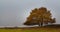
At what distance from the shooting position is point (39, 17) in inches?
154

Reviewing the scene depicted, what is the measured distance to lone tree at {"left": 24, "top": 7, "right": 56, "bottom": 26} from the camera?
3875 mm

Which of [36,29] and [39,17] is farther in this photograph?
[39,17]

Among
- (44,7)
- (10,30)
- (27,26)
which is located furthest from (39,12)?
(10,30)

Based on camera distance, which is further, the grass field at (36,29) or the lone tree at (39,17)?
the lone tree at (39,17)

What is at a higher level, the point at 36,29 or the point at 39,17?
the point at 39,17

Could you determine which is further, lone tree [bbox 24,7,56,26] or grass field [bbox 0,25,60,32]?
lone tree [bbox 24,7,56,26]

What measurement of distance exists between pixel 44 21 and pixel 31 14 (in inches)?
11.6

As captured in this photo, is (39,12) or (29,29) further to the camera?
(39,12)

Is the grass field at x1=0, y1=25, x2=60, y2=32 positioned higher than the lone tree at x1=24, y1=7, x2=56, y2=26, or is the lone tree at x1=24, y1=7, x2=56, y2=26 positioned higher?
the lone tree at x1=24, y1=7, x2=56, y2=26

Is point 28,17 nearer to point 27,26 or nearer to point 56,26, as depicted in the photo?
point 27,26

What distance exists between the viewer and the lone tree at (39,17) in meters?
3.88

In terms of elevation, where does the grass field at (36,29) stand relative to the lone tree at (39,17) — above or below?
below

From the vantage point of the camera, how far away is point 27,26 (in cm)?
377

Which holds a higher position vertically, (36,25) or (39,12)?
(39,12)
